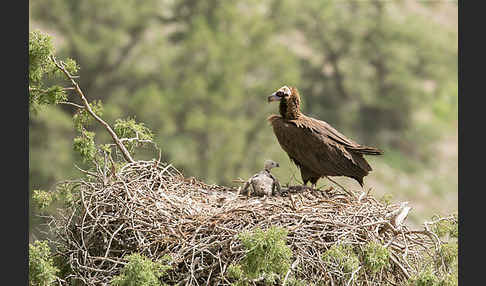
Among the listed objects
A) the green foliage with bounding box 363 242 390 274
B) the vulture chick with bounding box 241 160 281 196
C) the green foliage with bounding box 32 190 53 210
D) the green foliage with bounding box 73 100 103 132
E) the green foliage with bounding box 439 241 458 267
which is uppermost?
the green foliage with bounding box 73 100 103 132

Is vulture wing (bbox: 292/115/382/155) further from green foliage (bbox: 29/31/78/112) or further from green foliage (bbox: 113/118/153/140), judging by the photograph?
green foliage (bbox: 29/31/78/112)

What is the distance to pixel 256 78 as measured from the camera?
16156 millimetres

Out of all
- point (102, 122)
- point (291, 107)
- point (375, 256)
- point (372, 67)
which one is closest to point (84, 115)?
point (102, 122)

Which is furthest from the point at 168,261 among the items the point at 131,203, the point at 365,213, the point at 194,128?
the point at 194,128

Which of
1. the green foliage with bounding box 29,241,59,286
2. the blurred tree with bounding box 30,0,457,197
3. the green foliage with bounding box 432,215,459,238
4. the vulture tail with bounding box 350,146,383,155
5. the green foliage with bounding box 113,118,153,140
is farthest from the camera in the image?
the blurred tree with bounding box 30,0,457,197

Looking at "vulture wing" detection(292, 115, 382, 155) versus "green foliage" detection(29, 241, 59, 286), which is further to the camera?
"vulture wing" detection(292, 115, 382, 155)

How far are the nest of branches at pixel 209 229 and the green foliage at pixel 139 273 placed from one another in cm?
15

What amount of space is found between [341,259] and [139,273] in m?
1.15

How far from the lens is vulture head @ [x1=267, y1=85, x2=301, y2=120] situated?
18.0 feet

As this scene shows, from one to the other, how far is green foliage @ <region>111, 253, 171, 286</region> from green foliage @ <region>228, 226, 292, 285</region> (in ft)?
1.38

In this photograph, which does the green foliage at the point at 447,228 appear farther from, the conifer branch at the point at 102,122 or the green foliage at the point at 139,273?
the conifer branch at the point at 102,122

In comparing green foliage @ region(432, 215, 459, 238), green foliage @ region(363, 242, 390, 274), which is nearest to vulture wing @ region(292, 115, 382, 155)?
green foliage @ region(432, 215, 459, 238)

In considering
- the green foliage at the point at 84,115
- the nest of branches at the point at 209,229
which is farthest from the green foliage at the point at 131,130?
the nest of branches at the point at 209,229

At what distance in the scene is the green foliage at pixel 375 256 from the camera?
175 inches
